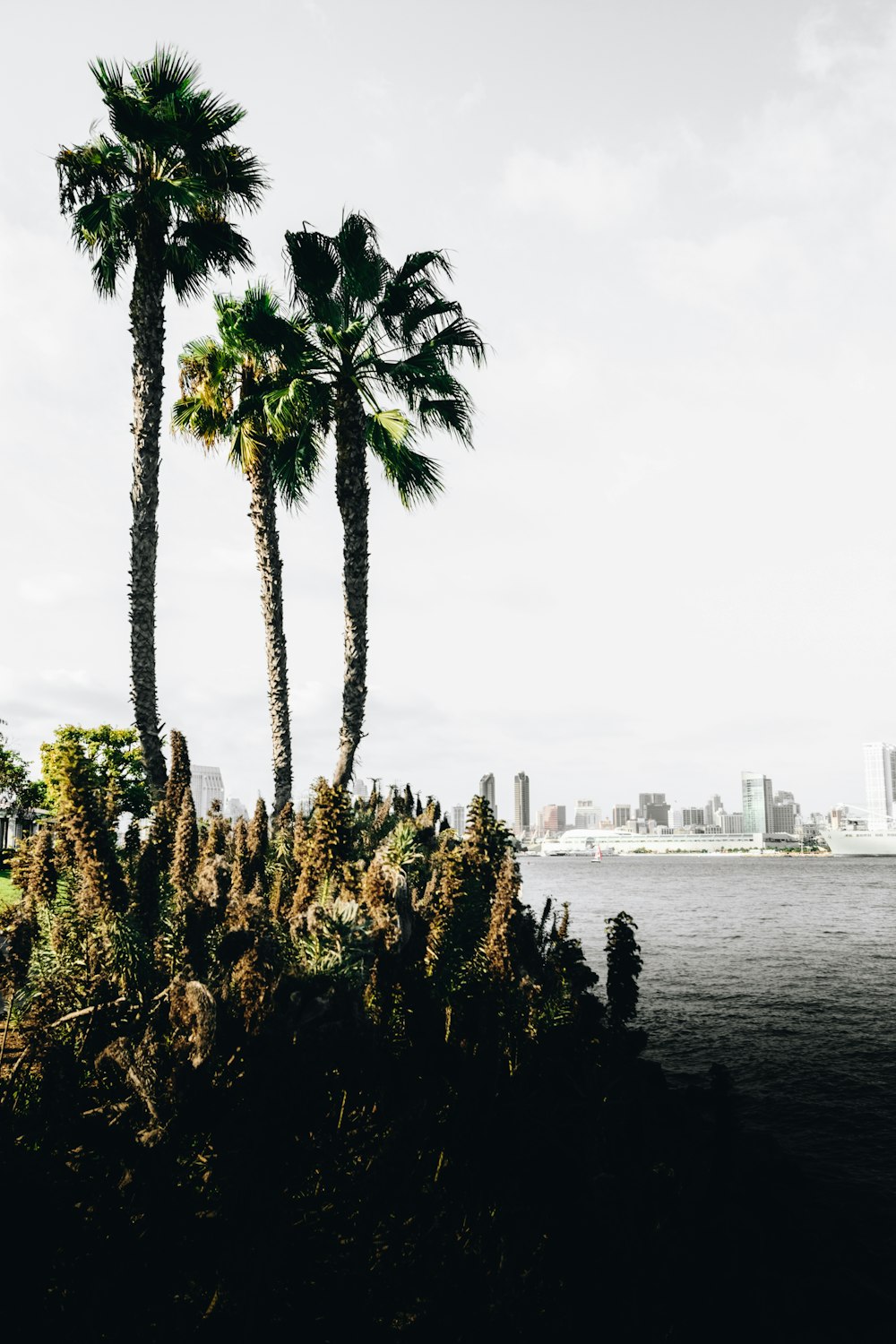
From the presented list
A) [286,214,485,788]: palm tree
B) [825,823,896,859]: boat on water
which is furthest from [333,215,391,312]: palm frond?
[825,823,896,859]: boat on water

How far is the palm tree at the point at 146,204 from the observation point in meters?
14.5

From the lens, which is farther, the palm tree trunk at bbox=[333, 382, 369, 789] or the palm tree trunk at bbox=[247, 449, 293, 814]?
the palm tree trunk at bbox=[247, 449, 293, 814]

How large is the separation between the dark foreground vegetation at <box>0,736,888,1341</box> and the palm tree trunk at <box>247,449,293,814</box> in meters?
9.17

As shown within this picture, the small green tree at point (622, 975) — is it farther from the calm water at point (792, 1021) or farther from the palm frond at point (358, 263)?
the palm frond at point (358, 263)

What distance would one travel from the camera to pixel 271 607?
1852 cm

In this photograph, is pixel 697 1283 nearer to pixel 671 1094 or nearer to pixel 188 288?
pixel 671 1094

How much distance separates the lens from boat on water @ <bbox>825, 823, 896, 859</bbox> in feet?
482

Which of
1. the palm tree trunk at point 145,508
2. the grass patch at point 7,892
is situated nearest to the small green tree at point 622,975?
the grass patch at point 7,892

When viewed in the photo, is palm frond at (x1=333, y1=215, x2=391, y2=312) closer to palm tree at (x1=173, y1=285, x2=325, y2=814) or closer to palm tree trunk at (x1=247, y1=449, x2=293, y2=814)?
palm tree at (x1=173, y1=285, x2=325, y2=814)

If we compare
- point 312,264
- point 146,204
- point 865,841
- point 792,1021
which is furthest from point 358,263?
point 865,841

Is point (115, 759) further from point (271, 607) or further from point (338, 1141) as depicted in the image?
point (338, 1141)

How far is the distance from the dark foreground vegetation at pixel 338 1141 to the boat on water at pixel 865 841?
161143 millimetres

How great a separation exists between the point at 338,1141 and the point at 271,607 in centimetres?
1464

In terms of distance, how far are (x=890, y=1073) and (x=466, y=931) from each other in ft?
22.1
